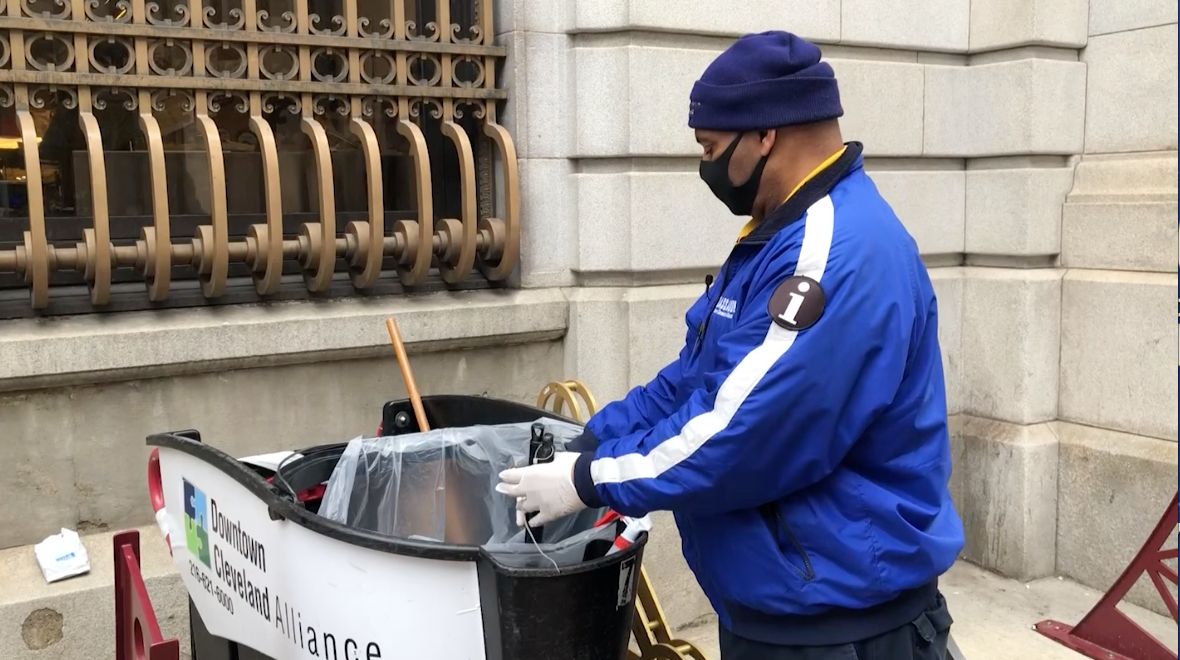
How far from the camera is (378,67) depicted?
4320mm

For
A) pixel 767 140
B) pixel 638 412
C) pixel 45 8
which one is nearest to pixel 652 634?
pixel 638 412

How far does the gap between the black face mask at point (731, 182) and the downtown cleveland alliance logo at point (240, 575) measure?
3.97ft

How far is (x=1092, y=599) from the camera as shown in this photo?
5.03 m

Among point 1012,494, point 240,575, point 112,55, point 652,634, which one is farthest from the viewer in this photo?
point 1012,494

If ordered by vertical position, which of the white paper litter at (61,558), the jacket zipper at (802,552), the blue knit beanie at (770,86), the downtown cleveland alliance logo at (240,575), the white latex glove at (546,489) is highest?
the blue knit beanie at (770,86)

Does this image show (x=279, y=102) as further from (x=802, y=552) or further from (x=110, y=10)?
(x=802, y=552)

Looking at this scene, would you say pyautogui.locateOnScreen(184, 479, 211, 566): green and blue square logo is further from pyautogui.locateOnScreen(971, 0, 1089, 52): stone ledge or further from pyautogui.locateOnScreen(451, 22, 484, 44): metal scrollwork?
pyautogui.locateOnScreen(971, 0, 1089, 52): stone ledge

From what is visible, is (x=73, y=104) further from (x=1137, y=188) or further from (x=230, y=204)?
(x=1137, y=188)

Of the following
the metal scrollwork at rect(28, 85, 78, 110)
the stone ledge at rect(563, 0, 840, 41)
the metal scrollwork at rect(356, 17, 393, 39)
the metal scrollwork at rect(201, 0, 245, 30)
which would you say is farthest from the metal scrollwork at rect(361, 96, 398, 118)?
the metal scrollwork at rect(28, 85, 78, 110)

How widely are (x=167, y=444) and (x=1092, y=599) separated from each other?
4251mm

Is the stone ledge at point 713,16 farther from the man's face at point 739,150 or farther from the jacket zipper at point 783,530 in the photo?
the jacket zipper at point 783,530

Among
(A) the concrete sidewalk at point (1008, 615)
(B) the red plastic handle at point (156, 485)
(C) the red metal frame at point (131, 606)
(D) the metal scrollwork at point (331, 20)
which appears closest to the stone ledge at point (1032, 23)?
(A) the concrete sidewalk at point (1008, 615)

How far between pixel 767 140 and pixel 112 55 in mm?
2684

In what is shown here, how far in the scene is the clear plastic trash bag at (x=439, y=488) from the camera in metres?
2.50
